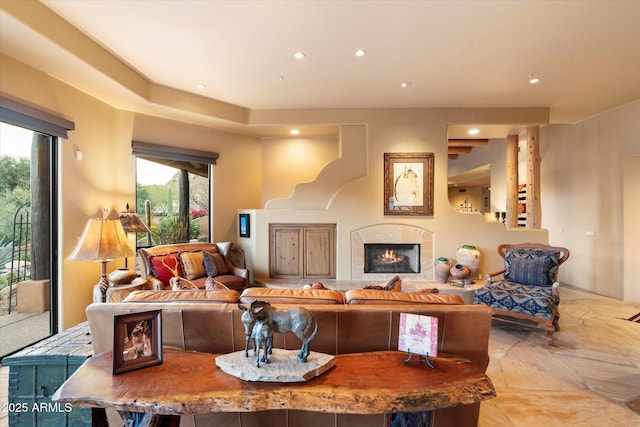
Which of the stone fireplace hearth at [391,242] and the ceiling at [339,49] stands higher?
the ceiling at [339,49]

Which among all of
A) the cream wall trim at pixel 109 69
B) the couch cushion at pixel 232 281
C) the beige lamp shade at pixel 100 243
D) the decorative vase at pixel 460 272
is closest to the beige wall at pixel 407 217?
the decorative vase at pixel 460 272

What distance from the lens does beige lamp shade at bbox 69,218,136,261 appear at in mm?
2598

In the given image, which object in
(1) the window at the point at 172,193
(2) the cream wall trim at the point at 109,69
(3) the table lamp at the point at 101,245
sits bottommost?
(3) the table lamp at the point at 101,245

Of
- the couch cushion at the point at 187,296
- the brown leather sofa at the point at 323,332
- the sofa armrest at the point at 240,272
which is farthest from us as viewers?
the sofa armrest at the point at 240,272

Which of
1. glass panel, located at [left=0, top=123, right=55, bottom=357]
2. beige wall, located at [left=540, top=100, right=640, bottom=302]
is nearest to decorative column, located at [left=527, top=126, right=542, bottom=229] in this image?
beige wall, located at [left=540, top=100, right=640, bottom=302]

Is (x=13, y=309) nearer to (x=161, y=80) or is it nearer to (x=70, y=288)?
(x=70, y=288)

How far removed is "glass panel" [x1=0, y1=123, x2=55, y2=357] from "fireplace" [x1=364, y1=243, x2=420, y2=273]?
4.43 meters

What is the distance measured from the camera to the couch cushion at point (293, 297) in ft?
5.90

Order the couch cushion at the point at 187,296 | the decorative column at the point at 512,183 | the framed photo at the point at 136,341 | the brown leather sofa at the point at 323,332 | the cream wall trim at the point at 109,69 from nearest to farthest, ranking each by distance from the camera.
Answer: the framed photo at the point at 136,341
the brown leather sofa at the point at 323,332
the couch cushion at the point at 187,296
the cream wall trim at the point at 109,69
the decorative column at the point at 512,183

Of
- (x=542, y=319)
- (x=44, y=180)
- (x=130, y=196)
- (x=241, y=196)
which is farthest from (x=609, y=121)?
(x=44, y=180)

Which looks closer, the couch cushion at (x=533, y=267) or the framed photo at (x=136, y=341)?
the framed photo at (x=136, y=341)

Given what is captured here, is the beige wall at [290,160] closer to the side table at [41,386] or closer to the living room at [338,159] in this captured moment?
the living room at [338,159]

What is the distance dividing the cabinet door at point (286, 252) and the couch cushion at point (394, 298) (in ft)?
11.4

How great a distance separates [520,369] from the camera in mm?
2723
